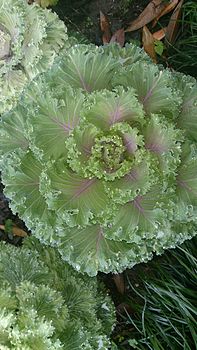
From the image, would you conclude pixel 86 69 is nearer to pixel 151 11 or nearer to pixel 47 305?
pixel 47 305

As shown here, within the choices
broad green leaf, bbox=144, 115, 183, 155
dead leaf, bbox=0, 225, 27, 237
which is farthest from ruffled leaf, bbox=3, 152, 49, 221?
dead leaf, bbox=0, 225, 27, 237

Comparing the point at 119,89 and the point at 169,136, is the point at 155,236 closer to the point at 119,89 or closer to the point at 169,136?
the point at 169,136

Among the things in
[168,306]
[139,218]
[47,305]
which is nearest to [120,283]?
[168,306]

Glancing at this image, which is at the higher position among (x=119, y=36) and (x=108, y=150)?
(x=108, y=150)

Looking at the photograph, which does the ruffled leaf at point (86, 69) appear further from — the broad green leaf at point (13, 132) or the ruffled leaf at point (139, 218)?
the ruffled leaf at point (139, 218)

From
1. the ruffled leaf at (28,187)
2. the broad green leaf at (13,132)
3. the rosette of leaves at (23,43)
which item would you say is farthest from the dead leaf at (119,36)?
the ruffled leaf at (28,187)

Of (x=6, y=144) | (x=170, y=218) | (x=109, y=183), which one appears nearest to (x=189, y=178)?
(x=170, y=218)
